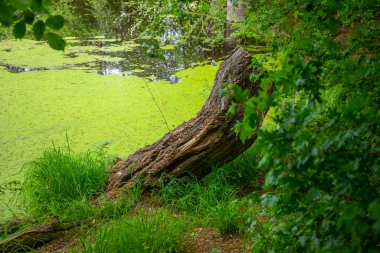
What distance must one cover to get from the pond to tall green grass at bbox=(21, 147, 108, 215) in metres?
0.14

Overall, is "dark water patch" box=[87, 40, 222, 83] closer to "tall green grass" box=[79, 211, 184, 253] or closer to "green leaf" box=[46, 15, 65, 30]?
"tall green grass" box=[79, 211, 184, 253]

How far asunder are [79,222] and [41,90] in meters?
2.46

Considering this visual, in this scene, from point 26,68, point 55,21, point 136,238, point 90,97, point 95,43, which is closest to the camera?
point 55,21

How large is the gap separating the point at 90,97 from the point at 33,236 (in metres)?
2.22

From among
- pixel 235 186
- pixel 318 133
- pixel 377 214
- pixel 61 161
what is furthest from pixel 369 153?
pixel 61 161

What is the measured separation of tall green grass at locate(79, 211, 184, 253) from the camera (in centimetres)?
157

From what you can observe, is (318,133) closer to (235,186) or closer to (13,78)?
(235,186)

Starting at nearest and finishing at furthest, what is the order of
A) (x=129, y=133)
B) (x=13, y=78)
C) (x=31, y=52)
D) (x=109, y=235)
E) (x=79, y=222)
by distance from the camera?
1. (x=109, y=235)
2. (x=79, y=222)
3. (x=129, y=133)
4. (x=13, y=78)
5. (x=31, y=52)

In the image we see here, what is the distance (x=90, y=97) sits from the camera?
12.7 feet

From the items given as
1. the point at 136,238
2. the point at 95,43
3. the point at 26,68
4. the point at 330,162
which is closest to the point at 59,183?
the point at 136,238

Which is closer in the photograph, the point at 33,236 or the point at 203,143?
the point at 33,236

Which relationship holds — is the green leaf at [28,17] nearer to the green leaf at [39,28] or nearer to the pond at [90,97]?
the green leaf at [39,28]

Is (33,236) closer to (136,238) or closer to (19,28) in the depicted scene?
(136,238)

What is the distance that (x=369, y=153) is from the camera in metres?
0.79
